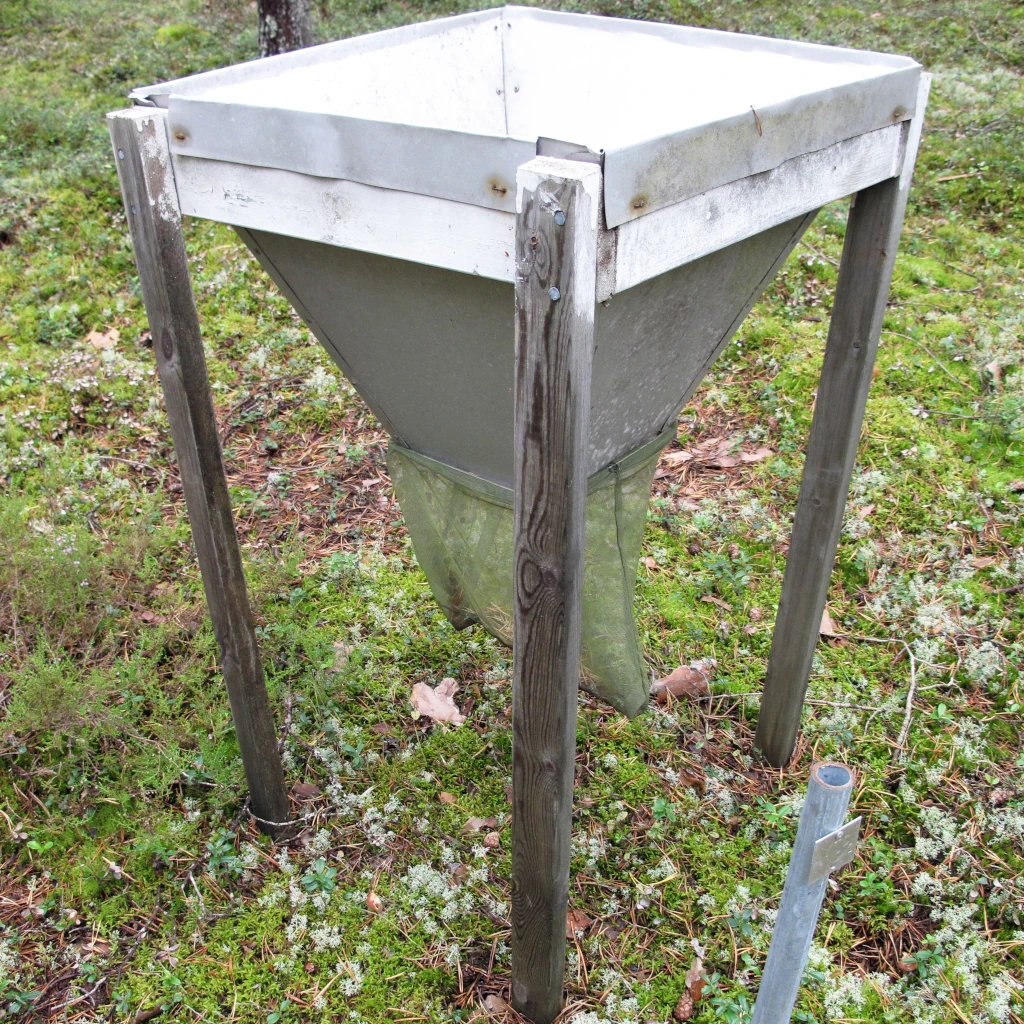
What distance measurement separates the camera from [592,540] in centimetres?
218

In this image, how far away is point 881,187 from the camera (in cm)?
201

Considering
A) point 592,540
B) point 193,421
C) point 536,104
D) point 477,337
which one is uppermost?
point 536,104

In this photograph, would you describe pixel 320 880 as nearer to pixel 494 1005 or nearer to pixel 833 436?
pixel 494 1005

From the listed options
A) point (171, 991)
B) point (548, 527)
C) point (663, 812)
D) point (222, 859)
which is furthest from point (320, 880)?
point (548, 527)

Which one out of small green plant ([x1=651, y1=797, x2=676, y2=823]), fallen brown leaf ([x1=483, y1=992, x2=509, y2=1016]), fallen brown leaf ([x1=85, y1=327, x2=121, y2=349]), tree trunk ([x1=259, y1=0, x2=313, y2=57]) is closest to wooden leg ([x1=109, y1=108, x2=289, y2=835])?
fallen brown leaf ([x1=483, y1=992, x2=509, y2=1016])

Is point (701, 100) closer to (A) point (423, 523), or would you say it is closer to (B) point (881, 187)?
(B) point (881, 187)

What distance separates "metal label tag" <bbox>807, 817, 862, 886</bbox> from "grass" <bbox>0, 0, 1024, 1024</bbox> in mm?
975

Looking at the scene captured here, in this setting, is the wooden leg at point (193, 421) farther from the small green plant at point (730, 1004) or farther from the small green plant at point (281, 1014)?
the small green plant at point (730, 1004)

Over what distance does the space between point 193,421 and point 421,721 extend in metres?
1.37

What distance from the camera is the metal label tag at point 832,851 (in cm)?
134

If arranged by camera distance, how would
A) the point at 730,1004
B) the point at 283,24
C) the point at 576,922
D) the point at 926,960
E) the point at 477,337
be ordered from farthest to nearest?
Result: the point at 283,24
the point at 576,922
the point at 926,960
the point at 730,1004
the point at 477,337

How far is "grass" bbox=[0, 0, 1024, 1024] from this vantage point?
226 cm

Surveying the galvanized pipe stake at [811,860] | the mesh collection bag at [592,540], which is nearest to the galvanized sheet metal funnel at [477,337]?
the mesh collection bag at [592,540]

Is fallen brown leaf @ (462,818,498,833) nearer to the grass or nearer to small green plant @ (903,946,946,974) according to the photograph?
the grass
